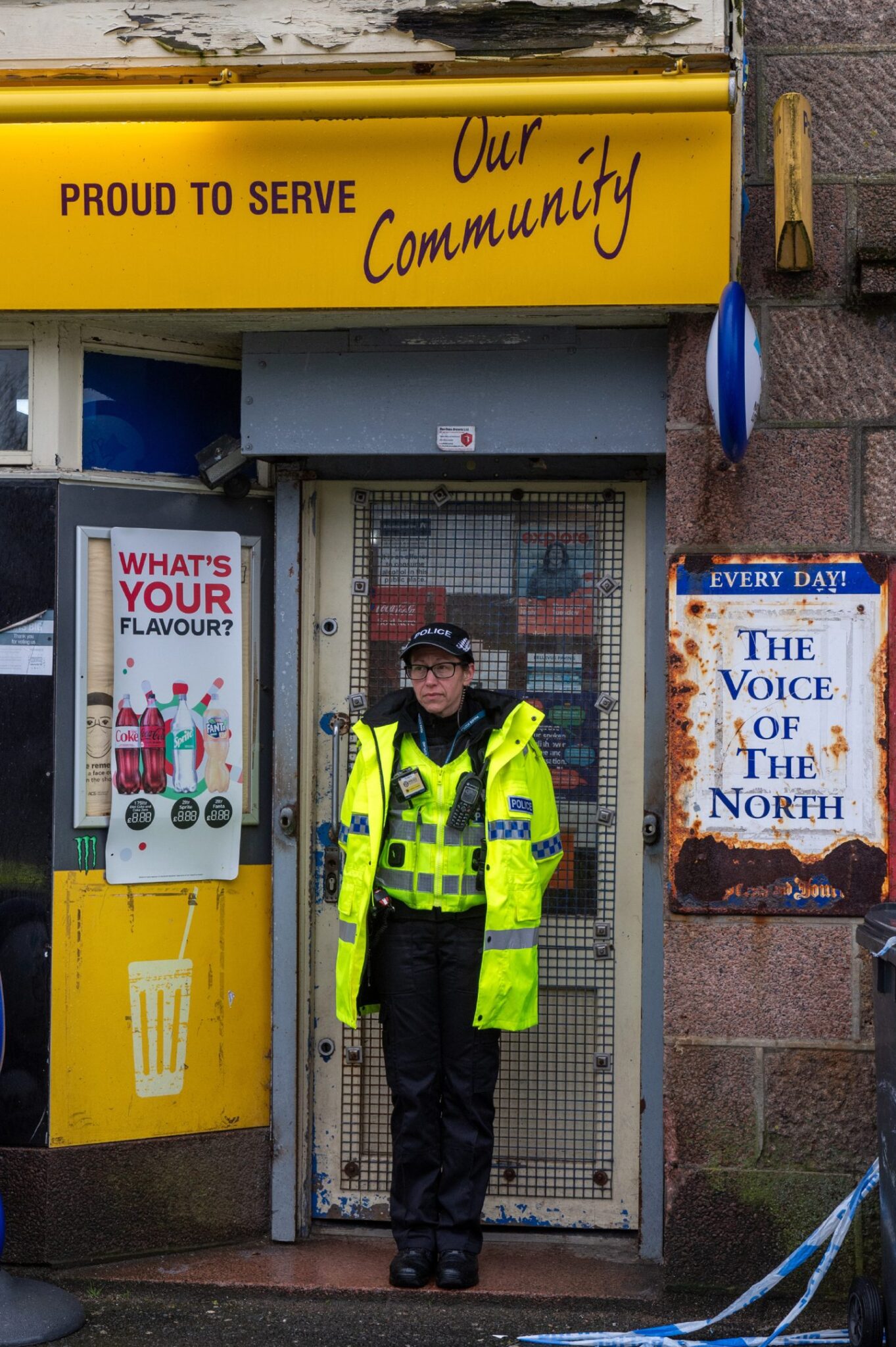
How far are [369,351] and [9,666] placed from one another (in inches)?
60.1

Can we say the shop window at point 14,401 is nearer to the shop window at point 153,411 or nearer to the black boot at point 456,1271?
the shop window at point 153,411

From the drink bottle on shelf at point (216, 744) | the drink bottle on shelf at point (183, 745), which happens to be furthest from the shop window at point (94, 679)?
the drink bottle on shelf at point (216, 744)

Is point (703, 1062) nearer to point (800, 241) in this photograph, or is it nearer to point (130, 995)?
point (130, 995)

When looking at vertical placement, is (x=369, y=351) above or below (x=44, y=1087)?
above

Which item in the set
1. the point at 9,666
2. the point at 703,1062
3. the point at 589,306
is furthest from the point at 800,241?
the point at 9,666

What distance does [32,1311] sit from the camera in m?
4.21

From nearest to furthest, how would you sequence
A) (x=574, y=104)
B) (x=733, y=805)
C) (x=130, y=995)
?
(x=574, y=104) < (x=733, y=805) < (x=130, y=995)

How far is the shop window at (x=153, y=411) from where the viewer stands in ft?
15.7

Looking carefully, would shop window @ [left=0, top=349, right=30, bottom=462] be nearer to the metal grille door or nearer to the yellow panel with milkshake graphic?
the metal grille door

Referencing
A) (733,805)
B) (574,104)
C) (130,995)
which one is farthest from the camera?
(130,995)

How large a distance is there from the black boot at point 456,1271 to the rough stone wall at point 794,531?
596mm

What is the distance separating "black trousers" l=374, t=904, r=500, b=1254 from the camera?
447 cm

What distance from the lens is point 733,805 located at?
4477mm

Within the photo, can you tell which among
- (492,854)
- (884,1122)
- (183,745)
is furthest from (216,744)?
(884,1122)
